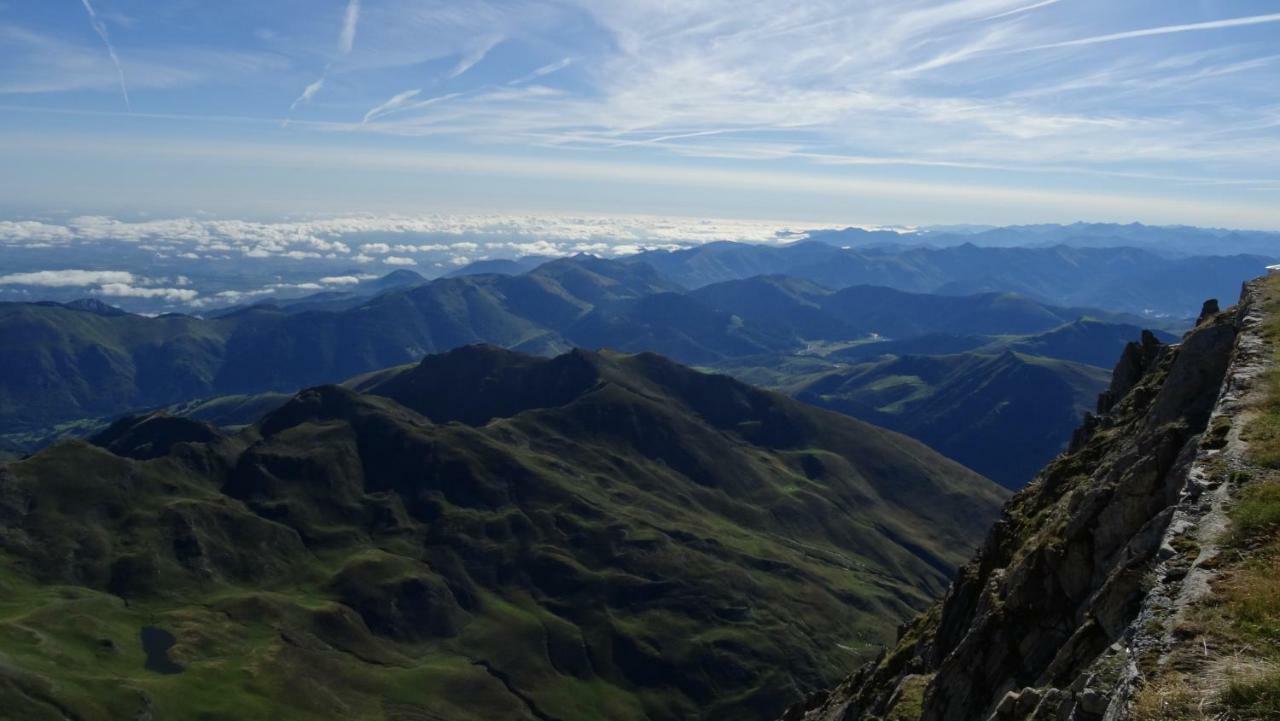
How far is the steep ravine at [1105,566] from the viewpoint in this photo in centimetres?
2108

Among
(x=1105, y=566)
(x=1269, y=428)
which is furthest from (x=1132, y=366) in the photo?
(x=1269, y=428)

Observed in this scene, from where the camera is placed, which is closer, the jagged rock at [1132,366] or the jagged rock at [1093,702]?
the jagged rock at [1093,702]

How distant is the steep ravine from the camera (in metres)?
21.1

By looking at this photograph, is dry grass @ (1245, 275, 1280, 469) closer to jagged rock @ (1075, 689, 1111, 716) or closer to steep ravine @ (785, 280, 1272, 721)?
steep ravine @ (785, 280, 1272, 721)

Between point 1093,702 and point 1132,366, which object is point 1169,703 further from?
point 1132,366

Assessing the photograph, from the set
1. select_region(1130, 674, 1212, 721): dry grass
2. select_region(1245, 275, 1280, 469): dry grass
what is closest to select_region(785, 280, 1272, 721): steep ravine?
select_region(1130, 674, 1212, 721): dry grass

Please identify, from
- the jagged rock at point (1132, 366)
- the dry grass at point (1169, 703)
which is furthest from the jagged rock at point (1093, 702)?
the jagged rock at point (1132, 366)

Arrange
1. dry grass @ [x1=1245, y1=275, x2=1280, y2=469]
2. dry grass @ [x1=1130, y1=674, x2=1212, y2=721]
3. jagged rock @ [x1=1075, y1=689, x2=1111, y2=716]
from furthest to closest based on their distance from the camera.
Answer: dry grass @ [x1=1245, y1=275, x2=1280, y2=469] → jagged rock @ [x1=1075, y1=689, x2=1111, y2=716] → dry grass @ [x1=1130, y1=674, x2=1212, y2=721]

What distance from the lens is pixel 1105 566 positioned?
3262 cm

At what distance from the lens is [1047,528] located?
4309 centimetres

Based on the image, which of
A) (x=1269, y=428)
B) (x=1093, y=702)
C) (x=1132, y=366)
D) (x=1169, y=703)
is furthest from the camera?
(x=1132, y=366)

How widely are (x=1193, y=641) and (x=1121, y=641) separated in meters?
2.21

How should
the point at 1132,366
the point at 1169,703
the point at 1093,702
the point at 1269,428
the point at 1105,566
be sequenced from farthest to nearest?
the point at 1132,366 → the point at 1105,566 → the point at 1269,428 → the point at 1093,702 → the point at 1169,703

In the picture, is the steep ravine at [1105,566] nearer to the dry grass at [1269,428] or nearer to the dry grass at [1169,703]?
the dry grass at [1169,703]
